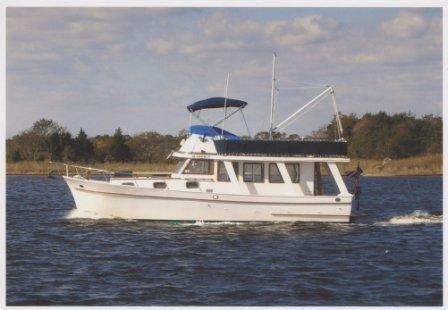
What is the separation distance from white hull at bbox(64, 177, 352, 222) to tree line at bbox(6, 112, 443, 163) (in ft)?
104

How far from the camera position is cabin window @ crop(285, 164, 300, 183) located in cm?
3195

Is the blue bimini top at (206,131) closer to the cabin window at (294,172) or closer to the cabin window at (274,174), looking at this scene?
the cabin window at (274,174)

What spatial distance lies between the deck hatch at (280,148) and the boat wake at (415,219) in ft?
12.4

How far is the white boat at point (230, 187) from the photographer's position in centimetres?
3098

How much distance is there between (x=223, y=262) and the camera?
82.6 ft

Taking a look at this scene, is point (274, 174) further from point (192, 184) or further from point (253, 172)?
point (192, 184)

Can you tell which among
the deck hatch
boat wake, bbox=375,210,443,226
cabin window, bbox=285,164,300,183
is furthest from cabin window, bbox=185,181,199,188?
boat wake, bbox=375,210,443,226

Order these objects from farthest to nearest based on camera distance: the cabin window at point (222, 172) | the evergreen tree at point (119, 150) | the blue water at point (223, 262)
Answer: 1. the evergreen tree at point (119, 150)
2. the cabin window at point (222, 172)
3. the blue water at point (223, 262)

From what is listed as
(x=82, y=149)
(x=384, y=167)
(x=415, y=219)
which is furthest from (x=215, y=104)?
(x=384, y=167)

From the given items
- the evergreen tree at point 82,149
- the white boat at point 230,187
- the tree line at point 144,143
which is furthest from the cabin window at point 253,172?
the evergreen tree at point 82,149

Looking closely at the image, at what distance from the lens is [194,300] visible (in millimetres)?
20734

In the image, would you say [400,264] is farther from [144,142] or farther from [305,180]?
[144,142]

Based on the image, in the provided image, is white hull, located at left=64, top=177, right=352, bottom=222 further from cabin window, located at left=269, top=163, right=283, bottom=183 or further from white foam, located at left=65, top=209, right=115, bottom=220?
cabin window, located at left=269, top=163, right=283, bottom=183

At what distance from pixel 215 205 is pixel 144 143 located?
36.5 metres
